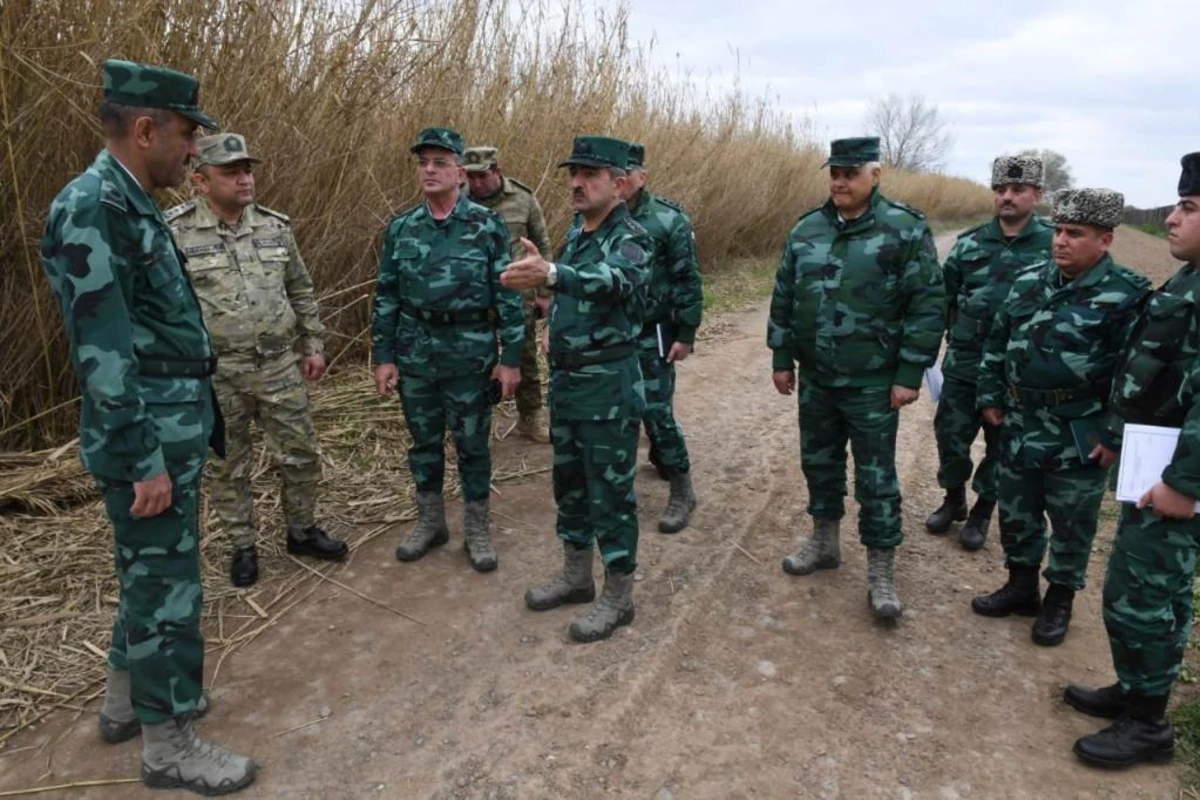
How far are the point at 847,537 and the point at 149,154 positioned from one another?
3.37 metres

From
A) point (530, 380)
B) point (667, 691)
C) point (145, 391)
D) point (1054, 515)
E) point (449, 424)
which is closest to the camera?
point (145, 391)

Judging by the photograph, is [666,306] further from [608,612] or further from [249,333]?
[249,333]

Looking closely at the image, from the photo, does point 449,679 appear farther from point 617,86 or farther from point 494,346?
point 617,86

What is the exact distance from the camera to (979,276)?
3730 millimetres

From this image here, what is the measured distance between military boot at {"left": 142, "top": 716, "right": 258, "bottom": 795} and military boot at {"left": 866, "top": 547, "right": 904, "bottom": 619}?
232cm

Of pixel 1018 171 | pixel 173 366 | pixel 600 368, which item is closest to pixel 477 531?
pixel 600 368

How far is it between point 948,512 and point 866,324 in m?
1.51

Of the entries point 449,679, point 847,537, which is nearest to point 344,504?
point 449,679

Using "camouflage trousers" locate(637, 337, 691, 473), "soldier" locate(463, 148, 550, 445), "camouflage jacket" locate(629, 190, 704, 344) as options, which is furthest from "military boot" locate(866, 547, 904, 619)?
"soldier" locate(463, 148, 550, 445)

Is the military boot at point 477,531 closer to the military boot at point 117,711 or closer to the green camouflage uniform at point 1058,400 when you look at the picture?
the military boot at point 117,711

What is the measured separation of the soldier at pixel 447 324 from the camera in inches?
129

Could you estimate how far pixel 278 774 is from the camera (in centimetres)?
227

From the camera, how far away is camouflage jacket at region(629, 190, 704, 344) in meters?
3.95

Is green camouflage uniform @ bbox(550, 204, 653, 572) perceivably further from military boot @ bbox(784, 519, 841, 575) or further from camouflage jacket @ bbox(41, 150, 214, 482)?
camouflage jacket @ bbox(41, 150, 214, 482)
